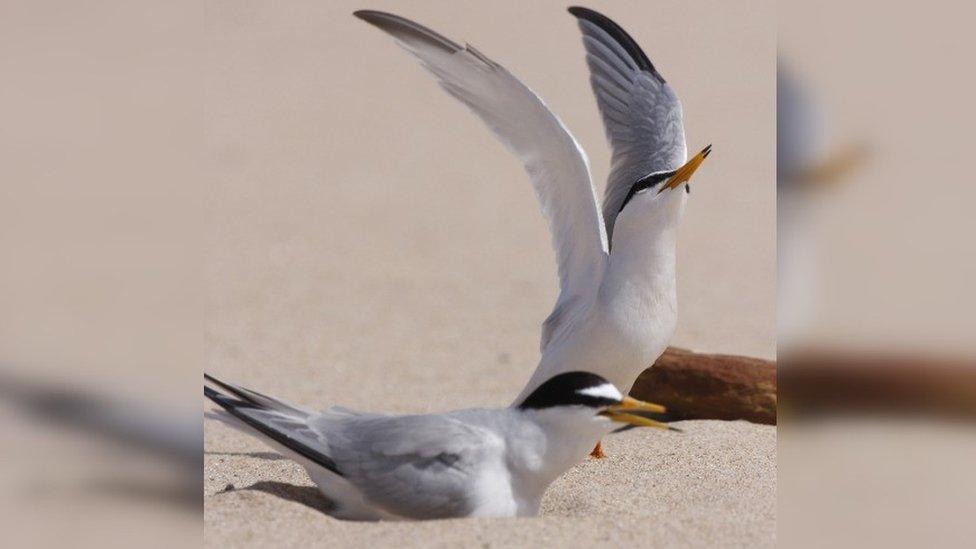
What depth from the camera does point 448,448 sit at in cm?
Answer: 296

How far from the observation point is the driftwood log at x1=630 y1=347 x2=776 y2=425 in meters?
4.36

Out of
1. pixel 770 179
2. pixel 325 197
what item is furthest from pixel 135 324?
pixel 770 179

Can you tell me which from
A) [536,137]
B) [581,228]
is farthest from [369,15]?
[581,228]

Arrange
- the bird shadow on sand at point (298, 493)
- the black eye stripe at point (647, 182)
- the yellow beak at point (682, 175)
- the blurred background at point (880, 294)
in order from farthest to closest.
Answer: the black eye stripe at point (647, 182) → the yellow beak at point (682, 175) → the bird shadow on sand at point (298, 493) → the blurred background at point (880, 294)

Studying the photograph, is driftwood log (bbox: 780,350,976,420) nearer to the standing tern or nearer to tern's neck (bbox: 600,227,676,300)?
the standing tern

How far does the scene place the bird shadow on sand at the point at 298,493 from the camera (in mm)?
3127

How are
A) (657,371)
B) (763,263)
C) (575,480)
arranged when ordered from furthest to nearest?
(763,263) < (657,371) < (575,480)

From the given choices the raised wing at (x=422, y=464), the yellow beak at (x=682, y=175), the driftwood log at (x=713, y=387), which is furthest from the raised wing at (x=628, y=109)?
the raised wing at (x=422, y=464)

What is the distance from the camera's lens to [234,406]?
10.0 feet

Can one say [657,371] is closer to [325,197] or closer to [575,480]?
[575,480]

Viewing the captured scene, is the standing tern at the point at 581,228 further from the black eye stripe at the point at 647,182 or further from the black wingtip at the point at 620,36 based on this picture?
the black wingtip at the point at 620,36

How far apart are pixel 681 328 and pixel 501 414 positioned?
321cm

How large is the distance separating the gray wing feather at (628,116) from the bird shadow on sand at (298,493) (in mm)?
1255

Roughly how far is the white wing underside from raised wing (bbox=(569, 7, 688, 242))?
0.80 ft
